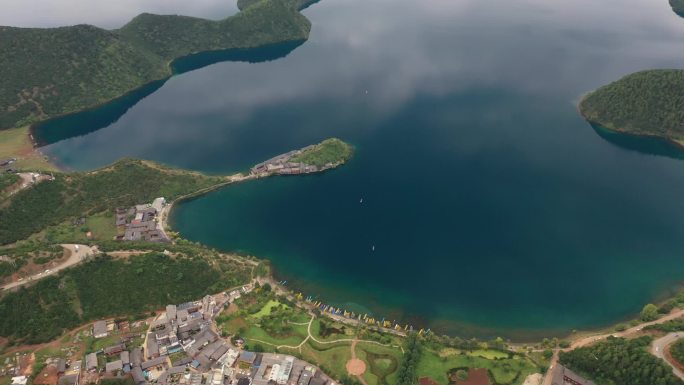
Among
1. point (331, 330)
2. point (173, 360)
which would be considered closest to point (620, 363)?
point (331, 330)

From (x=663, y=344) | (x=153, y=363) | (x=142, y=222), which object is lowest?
(x=663, y=344)

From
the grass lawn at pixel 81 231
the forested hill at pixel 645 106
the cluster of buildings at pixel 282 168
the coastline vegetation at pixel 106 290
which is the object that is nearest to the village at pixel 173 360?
the coastline vegetation at pixel 106 290

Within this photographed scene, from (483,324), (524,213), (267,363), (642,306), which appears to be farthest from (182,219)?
(642,306)

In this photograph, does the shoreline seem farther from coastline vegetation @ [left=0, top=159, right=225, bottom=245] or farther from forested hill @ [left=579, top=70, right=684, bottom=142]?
coastline vegetation @ [left=0, top=159, right=225, bottom=245]

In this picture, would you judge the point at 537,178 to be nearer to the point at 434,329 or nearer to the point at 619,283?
the point at 619,283

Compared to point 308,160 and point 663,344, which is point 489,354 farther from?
point 308,160

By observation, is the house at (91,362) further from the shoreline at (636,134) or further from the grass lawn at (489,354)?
the shoreline at (636,134)
